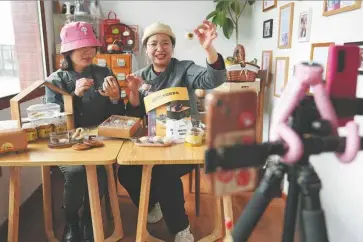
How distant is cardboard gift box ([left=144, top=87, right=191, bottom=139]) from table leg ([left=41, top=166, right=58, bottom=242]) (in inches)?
21.0

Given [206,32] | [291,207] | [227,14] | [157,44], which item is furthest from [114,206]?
[227,14]

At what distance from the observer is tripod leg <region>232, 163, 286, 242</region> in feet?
1.32

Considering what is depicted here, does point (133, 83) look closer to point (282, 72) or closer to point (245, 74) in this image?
point (282, 72)

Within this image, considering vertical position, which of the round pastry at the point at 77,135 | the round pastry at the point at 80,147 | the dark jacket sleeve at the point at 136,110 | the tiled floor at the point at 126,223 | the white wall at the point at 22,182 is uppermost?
the dark jacket sleeve at the point at 136,110

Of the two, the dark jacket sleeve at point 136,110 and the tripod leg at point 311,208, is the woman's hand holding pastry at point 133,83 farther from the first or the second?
the tripod leg at point 311,208

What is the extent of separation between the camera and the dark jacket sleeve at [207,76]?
107 cm

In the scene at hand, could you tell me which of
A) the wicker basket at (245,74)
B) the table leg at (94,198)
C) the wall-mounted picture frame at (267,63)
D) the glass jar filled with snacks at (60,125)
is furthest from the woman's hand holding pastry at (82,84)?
the wall-mounted picture frame at (267,63)

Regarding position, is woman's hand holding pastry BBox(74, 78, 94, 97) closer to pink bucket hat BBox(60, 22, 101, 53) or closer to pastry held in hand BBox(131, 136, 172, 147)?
pink bucket hat BBox(60, 22, 101, 53)

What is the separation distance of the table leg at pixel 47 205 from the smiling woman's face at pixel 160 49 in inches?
25.4

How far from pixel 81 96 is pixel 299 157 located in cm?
101

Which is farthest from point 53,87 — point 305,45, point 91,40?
point 305,45

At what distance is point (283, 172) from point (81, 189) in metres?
0.93

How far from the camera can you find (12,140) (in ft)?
2.93

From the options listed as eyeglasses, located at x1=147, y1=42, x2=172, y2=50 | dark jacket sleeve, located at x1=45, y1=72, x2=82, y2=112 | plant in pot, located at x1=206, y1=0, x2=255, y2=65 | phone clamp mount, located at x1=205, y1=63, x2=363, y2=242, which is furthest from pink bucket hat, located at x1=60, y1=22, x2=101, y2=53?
plant in pot, located at x1=206, y1=0, x2=255, y2=65
